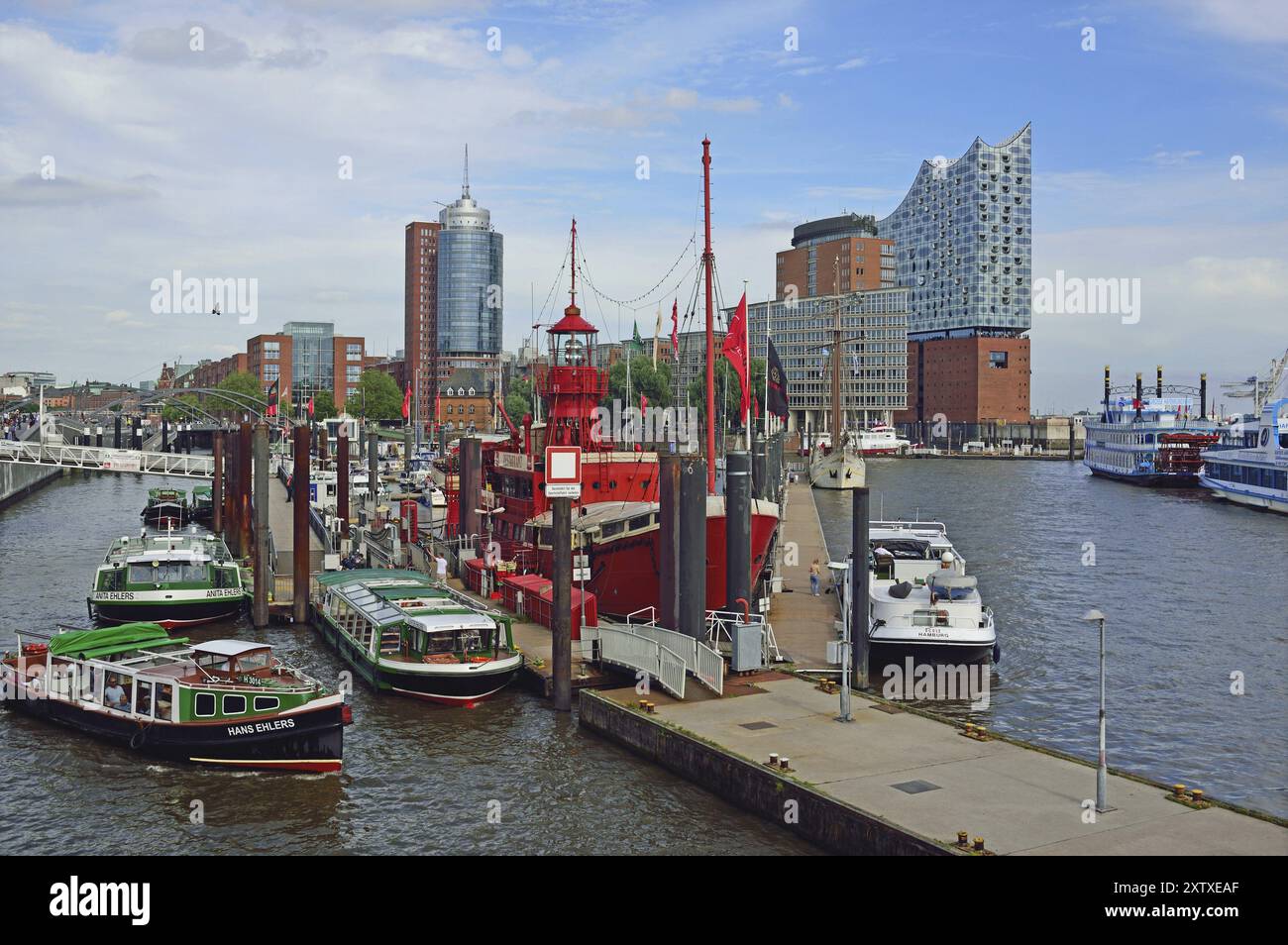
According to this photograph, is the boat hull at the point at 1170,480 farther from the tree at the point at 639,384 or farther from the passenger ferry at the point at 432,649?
the passenger ferry at the point at 432,649

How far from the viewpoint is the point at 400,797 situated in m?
25.5

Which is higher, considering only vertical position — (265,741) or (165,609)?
(165,609)

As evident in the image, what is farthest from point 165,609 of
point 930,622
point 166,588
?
point 930,622

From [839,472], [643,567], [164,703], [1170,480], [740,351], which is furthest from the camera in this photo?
[1170,480]

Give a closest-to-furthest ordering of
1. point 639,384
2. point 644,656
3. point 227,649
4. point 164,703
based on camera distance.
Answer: point 164,703
point 227,649
point 644,656
point 639,384

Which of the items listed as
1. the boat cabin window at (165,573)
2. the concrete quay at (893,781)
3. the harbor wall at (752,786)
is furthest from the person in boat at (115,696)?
the boat cabin window at (165,573)

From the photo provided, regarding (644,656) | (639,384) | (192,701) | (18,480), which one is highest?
(639,384)

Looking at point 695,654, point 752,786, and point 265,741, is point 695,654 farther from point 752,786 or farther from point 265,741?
point 265,741

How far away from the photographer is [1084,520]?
96.9 m

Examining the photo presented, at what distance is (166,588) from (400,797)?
23.0 meters

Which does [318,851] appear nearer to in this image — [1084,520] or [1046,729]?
[1046,729]

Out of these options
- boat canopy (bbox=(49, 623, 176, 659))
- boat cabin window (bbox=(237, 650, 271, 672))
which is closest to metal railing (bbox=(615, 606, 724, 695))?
boat cabin window (bbox=(237, 650, 271, 672))
